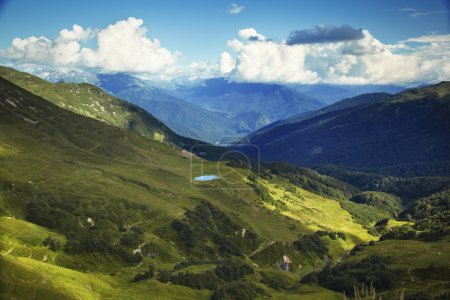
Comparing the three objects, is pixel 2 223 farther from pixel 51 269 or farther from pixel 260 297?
pixel 260 297

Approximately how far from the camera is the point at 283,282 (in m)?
192

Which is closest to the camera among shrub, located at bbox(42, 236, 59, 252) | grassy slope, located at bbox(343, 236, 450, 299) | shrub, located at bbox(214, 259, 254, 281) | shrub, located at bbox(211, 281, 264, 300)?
grassy slope, located at bbox(343, 236, 450, 299)

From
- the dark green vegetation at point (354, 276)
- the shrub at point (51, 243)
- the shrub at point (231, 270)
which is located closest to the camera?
the dark green vegetation at point (354, 276)

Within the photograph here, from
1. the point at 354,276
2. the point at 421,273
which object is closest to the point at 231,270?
the point at 354,276

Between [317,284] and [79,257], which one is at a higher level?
[79,257]

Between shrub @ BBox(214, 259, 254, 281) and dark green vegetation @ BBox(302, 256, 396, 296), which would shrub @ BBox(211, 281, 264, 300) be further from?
dark green vegetation @ BBox(302, 256, 396, 296)

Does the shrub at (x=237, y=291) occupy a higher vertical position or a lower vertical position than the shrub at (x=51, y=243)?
lower

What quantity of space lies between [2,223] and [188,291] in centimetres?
7610

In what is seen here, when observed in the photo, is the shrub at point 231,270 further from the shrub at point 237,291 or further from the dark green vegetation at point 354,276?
the dark green vegetation at point 354,276

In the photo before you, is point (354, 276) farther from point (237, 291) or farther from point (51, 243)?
point (51, 243)

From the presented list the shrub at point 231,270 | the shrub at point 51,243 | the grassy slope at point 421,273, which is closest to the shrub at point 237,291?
the shrub at point 231,270

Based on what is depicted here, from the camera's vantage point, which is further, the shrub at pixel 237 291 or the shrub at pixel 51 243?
the shrub at pixel 51 243

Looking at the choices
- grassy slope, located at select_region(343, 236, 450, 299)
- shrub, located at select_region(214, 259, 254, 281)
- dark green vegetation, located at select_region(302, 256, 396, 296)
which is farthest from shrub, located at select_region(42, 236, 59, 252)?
grassy slope, located at select_region(343, 236, 450, 299)

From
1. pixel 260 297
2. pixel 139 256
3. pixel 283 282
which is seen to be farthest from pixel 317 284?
pixel 139 256
